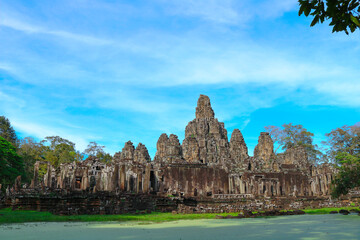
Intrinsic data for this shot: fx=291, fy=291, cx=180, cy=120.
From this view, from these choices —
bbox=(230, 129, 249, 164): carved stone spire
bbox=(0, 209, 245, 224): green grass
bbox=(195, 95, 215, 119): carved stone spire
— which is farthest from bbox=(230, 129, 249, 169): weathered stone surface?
bbox=(0, 209, 245, 224): green grass

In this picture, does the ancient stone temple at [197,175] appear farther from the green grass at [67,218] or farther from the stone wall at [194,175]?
the green grass at [67,218]

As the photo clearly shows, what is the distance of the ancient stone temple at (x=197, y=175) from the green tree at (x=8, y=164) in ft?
19.1

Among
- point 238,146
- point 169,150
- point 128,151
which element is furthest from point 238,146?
point 128,151

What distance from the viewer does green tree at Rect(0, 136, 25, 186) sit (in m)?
28.7

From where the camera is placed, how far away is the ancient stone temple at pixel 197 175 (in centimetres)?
2296

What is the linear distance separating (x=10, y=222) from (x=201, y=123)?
59.1 m

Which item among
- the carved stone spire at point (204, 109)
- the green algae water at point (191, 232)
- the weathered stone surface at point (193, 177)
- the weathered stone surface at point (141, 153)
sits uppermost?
the carved stone spire at point (204, 109)

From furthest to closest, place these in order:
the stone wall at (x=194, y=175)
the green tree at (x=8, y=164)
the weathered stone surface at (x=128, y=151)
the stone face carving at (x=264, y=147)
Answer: the stone face carving at (x=264, y=147), the weathered stone surface at (x=128, y=151), the green tree at (x=8, y=164), the stone wall at (x=194, y=175)

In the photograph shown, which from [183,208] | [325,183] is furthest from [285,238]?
[325,183]

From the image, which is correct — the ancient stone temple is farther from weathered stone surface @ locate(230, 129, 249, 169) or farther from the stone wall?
weathered stone surface @ locate(230, 129, 249, 169)

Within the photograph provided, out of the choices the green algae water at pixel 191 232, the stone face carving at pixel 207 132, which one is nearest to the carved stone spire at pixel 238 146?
the stone face carving at pixel 207 132

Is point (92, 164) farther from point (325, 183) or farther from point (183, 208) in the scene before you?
point (325, 183)

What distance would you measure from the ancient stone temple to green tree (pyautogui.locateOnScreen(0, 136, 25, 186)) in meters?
5.81

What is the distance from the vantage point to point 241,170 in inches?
1346
